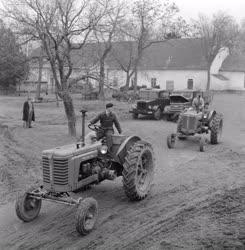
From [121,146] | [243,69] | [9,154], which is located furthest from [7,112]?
[243,69]

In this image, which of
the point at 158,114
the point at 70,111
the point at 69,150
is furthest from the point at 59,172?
the point at 158,114

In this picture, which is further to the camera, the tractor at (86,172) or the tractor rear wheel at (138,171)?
the tractor rear wheel at (138,171)

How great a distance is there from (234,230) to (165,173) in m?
4.43

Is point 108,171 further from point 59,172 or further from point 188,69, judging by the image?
point 188,69

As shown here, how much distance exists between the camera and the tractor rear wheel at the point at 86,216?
22.6ft

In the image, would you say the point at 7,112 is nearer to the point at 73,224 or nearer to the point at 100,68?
the point at 100,68

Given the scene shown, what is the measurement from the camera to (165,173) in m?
11.5

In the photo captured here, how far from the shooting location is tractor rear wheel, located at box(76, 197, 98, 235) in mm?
6879

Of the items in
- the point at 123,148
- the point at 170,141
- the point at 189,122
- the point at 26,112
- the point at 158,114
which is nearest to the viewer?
the point at 123,148

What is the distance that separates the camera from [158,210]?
27.0 ft

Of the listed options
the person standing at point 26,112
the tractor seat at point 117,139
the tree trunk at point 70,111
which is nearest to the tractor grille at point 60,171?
the tractor seat at point 117,139

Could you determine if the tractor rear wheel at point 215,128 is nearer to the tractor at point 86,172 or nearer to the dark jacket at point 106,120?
the tractor at point 86,172

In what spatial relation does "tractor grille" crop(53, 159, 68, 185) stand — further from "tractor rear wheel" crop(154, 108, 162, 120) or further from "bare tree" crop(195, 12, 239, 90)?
"bare tree" crop(195, 12, 239, 90)

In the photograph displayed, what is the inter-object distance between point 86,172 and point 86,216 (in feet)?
3.62
